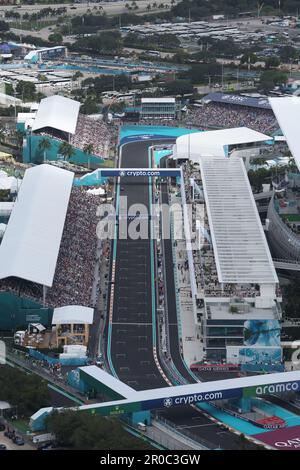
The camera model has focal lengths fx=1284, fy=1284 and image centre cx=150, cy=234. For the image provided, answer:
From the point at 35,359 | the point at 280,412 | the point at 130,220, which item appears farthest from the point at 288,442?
the point at 130,220

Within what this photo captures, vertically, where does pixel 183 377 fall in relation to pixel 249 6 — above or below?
below

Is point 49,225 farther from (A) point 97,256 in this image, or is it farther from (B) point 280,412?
(B) point 280,412

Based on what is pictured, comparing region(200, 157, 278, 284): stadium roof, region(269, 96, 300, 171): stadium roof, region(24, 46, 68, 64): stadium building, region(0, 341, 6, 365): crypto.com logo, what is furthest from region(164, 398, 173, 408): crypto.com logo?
region(24, 46, 68, 64): stadium building

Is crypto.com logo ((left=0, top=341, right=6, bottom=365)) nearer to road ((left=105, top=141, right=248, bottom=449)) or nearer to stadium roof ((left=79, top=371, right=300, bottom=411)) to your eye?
road ((left=105, top=141, right=248, bottom=449))

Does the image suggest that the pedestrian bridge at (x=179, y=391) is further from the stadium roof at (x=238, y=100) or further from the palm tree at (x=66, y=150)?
the stadium roof at (x=238, y=100)

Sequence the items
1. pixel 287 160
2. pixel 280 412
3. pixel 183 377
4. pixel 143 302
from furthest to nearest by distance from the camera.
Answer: pixel 287 160
pixel 143 302
pixel 183 377
pixel 280 412

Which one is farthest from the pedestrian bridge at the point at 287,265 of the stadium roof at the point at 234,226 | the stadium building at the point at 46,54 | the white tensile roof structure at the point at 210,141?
the stadium building at the point at 46,54
